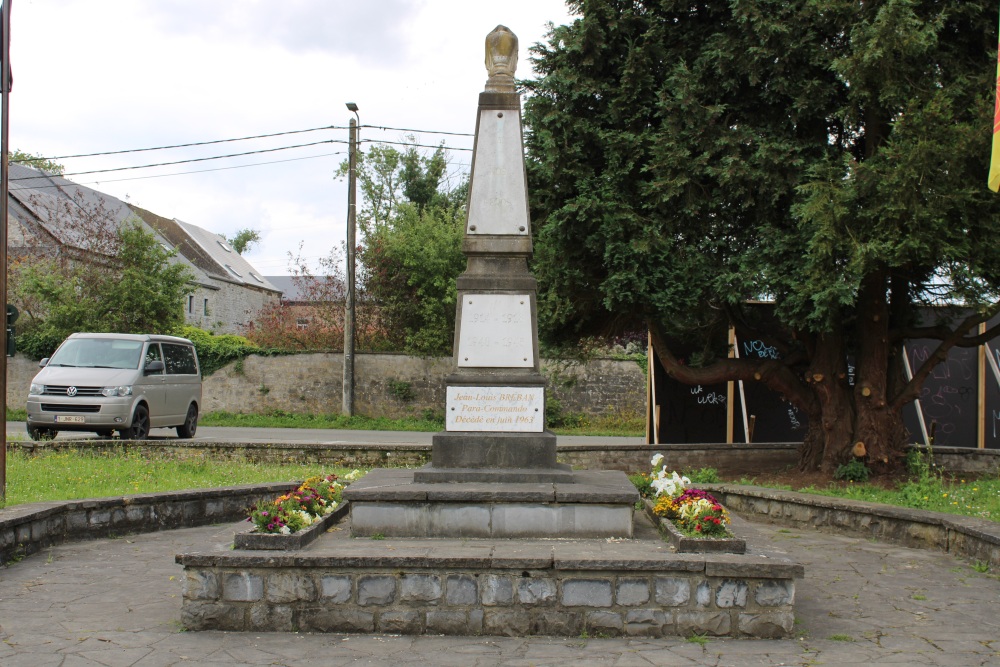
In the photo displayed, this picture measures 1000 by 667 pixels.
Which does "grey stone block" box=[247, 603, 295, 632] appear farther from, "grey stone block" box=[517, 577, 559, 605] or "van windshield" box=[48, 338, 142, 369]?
"van windshield" box=[48, 338, 142, 369]

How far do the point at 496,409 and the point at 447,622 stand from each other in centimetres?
200

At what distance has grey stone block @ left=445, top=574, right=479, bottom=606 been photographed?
5426 millimetres

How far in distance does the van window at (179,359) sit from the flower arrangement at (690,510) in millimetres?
11224

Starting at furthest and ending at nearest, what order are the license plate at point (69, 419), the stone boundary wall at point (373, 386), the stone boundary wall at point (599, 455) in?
the stone boundary wall at point (373, 386), the license plate at point (69, 419), the stone boundary wall at point (599, 455)

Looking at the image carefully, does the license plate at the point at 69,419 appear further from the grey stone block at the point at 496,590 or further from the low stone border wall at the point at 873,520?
the grey stone block at the point at 496,590

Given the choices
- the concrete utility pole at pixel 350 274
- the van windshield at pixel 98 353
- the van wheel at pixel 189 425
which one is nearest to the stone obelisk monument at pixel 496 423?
the van windshield at pixel 98 353

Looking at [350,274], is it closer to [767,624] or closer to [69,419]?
A: [69,419]

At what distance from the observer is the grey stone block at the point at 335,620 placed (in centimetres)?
542

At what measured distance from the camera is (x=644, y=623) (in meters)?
5.38

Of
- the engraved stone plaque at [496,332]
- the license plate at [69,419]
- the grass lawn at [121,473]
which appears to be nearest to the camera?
the engraved stone plaque at [496,332]

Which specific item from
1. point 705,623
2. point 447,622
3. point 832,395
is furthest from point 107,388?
point 705,623

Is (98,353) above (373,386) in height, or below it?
above

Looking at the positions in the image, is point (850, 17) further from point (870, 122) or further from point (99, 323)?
point (99, 323)

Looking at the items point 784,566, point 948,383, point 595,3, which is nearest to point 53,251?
point 595,3
